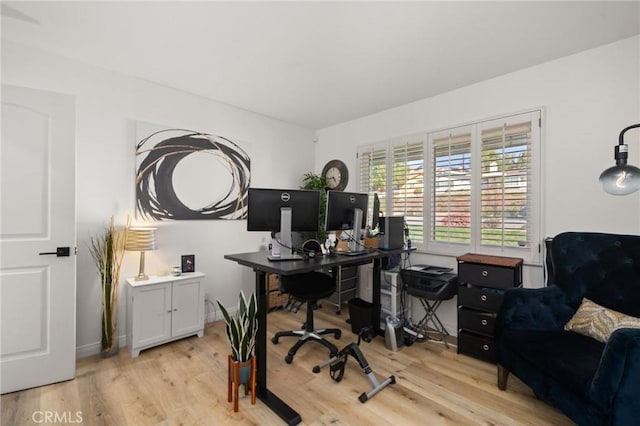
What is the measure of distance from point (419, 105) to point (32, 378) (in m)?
4.36

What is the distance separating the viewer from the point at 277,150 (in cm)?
408

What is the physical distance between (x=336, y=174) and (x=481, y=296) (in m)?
2.53

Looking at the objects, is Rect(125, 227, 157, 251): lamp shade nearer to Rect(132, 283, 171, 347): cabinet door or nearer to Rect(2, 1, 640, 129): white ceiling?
Rect(132, 283, 171, 347): cabinet door

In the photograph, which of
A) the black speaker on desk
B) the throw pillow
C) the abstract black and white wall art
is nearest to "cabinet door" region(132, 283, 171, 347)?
the abstract black and white wall art

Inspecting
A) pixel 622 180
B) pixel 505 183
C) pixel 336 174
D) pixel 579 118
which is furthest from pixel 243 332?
pixel 579 118

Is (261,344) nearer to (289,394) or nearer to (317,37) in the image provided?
(289,394)

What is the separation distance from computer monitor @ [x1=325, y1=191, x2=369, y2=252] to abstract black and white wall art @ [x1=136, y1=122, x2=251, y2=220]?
1.58 meters

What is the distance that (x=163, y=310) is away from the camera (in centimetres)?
267

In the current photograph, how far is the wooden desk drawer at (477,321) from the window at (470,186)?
25.7 inches

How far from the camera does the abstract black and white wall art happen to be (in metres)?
2.89

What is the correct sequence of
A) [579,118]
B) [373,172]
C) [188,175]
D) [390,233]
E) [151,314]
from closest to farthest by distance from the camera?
[579,118] → [151,314] → [390,233] → [188,175] → [373,172]

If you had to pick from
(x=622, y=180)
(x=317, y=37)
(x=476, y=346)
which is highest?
(x=317, y=37)

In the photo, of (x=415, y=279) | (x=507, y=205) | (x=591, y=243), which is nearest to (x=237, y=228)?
(x=415, y=279)

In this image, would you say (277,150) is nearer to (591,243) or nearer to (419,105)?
(419,105)
